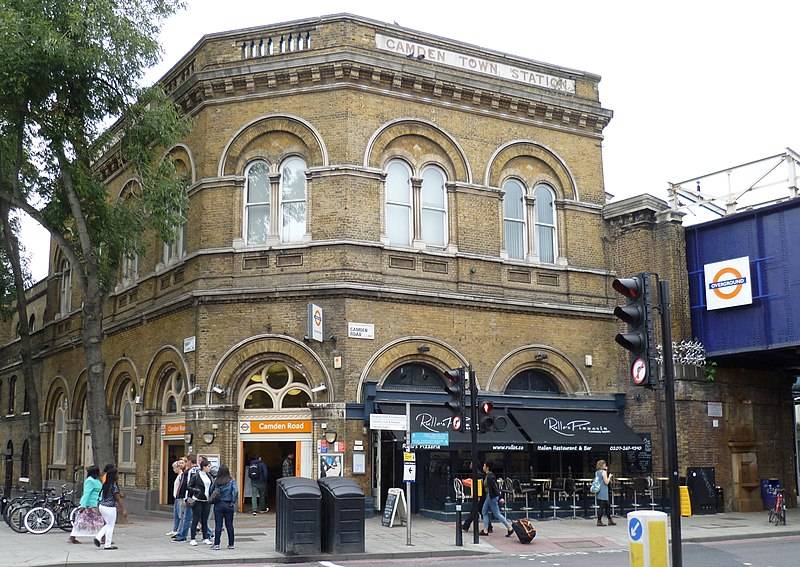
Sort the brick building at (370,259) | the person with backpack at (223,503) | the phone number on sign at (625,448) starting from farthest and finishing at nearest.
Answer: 1. the phone number on sign at (625,448)
2. the brick building at (370,259)
3. the person with backpack at (223,503)

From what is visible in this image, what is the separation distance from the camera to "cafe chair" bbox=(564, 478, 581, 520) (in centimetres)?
2361

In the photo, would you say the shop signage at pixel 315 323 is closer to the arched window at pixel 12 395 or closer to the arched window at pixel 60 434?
the arched window at pixel 60 434

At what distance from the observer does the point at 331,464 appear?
2197cm

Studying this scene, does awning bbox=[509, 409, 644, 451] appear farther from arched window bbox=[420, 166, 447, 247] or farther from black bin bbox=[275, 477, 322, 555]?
black bin bbox=[275, 477, 322, 555]

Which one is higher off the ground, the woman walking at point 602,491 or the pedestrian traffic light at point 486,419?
the pedestrian traffic light at point 486,419

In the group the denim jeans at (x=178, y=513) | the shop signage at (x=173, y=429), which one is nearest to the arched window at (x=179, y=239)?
the shop signage at (x=173, y=429)

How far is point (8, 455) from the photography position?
3609cm

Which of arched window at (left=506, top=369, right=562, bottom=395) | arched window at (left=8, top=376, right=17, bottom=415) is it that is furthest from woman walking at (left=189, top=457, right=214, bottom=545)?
arched window at (left=8, top=376, right=17, bottom=415)

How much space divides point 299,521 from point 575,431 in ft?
34.5

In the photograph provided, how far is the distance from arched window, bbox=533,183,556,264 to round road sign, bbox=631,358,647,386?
15339mm

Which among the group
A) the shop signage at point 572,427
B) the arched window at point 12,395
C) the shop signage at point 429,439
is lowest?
the shop signage at point 429,439

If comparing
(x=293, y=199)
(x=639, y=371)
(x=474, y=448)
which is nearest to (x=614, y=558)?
(x=474, y=448)

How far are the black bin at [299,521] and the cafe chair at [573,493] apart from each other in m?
9.21

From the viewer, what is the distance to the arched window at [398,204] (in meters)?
24.3
